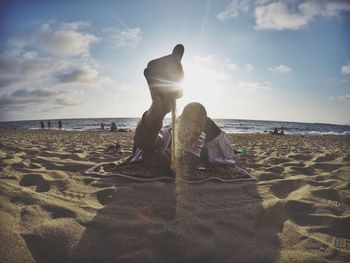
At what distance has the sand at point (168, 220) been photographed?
4.66ft

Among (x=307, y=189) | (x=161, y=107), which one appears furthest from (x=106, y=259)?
(x=307, y=189)

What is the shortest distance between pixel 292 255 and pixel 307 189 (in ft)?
4.76

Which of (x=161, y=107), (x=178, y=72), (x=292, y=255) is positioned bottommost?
(x=292, y=255)

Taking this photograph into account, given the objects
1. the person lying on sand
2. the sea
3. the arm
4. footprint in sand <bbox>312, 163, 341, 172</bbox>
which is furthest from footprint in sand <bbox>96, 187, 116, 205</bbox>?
the sea

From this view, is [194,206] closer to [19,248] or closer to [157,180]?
[157,180]

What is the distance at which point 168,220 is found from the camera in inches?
72.7

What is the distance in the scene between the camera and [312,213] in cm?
204

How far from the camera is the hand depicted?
2037 mm

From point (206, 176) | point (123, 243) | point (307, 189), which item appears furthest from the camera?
point (206, 176)

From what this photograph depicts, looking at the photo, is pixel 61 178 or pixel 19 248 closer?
pixel 19 248

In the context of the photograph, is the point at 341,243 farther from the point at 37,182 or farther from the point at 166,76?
the point at 37,182

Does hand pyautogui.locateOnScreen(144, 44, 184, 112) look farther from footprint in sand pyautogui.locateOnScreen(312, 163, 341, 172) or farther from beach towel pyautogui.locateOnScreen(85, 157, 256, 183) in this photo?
footprint in sand pyautogui.locateOnScreen(312, 163, 341, 172)

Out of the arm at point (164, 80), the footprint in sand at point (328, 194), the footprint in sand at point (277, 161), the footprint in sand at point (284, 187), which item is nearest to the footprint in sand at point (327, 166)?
the footprint in sand at point (277, 161)

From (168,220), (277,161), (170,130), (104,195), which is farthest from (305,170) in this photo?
(104,195)
